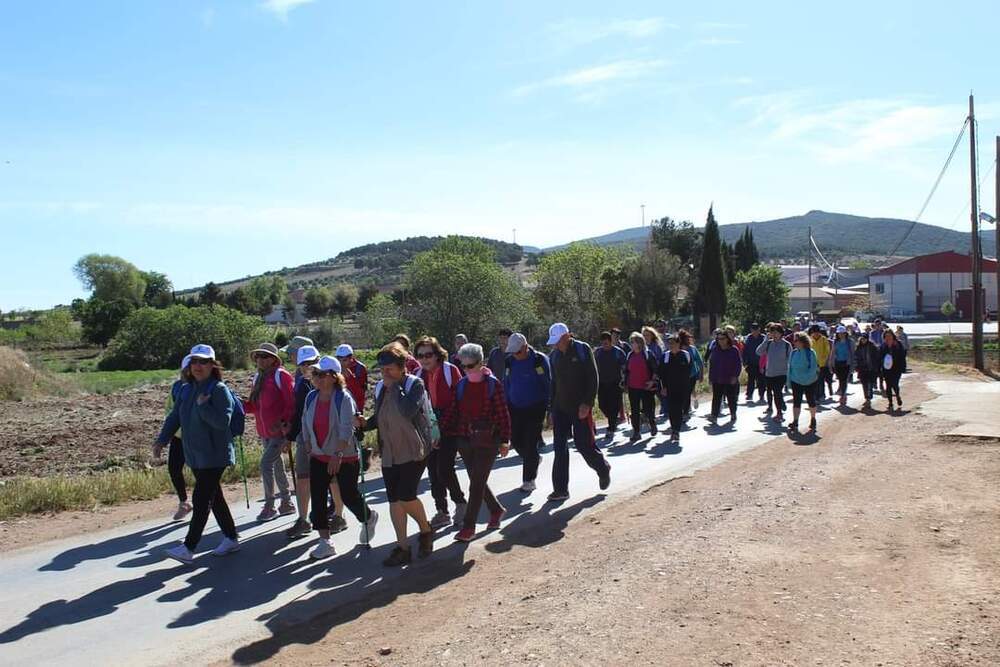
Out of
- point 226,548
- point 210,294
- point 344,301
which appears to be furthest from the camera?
point 344,301

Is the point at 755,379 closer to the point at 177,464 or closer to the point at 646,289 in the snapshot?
the point at 177,464

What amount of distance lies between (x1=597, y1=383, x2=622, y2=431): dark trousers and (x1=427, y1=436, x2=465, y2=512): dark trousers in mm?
5441

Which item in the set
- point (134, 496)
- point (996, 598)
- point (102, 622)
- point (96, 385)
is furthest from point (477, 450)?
point (96, 385)

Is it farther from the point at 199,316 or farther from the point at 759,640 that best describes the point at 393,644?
the point at 199,316

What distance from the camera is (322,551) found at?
7.27m

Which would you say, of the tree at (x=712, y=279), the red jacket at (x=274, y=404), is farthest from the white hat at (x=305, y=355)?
the tree at (x=712, y=279)

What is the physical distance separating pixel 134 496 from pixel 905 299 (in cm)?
11486

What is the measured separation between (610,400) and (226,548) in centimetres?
779

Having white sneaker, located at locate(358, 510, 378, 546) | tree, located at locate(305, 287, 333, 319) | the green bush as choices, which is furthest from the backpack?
tree, located at locate(305, 287, 333, 319)

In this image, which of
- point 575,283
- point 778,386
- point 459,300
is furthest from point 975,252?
point 575,283

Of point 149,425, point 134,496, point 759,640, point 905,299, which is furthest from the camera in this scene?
point 905,299

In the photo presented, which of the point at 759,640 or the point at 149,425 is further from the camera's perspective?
the point at 149,425

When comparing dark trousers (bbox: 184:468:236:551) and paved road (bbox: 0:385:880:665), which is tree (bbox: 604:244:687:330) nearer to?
paved road (bbox: 0:385:880:665)

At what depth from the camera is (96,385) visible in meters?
44.5
